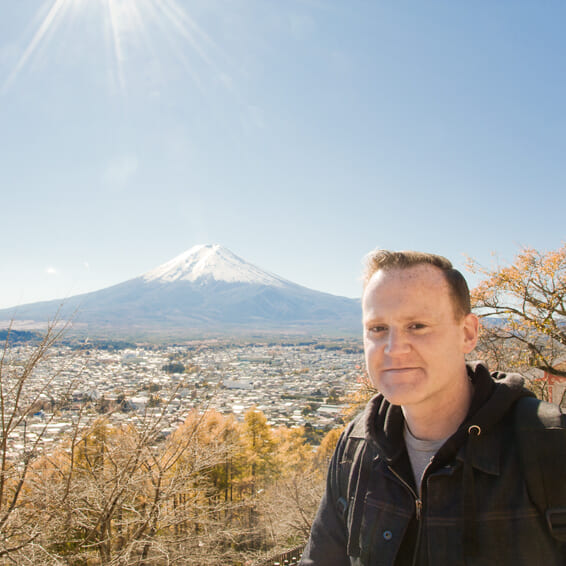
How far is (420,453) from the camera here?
1.56 metres

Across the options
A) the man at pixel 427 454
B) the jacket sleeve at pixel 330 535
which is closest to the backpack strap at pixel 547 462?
the man at pixel 427 454

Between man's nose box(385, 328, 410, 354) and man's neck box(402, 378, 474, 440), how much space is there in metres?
0.24

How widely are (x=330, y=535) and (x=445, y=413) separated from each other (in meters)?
0.72

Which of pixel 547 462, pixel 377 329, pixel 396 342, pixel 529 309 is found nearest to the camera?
pixel 547 462

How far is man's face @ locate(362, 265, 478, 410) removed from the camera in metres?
1.43

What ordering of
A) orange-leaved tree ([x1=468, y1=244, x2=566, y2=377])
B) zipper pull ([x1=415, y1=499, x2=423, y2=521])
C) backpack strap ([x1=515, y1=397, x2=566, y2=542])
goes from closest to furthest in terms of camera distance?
backpack strap ([x1=515, y1=397, x2=566, y2=542]) < zipper pull ([x1=415, y1=499, x2=423, y2=521]) < orange-leaved tree ([x1=468, y1=244, x2=566, y2=377])

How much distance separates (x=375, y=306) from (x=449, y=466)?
61cm

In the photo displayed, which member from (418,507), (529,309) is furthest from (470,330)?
(529,309)

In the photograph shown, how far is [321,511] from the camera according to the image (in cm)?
171

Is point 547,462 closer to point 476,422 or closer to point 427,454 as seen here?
point 476,422

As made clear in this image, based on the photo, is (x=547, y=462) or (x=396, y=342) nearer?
(x=547, y=462)

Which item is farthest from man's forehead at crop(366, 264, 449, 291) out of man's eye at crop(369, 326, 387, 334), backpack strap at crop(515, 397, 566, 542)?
backpack strap at crop(515, 397, 566, 542)

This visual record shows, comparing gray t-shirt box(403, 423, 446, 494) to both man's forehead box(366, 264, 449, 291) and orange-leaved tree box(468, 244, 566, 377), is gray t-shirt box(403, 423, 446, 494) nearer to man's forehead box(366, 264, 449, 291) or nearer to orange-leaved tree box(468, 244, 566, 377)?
man's forehead box(366, 264, 449, 291)

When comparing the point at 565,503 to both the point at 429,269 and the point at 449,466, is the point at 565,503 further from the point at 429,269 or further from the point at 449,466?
the point at 429,269
